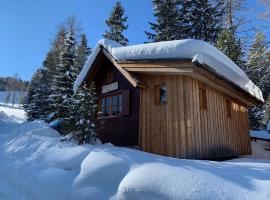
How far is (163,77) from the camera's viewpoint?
10.5 metres

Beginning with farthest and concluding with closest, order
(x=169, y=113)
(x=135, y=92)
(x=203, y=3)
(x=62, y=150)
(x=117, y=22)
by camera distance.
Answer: (x=117, y=22), (x=203, y=3), (x=135, y=92), (x=169, y=113), (x=62, y=150)

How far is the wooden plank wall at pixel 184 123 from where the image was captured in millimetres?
9391

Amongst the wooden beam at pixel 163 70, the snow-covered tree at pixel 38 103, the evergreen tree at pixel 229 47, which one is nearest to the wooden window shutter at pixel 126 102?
the wooden beam at pixel 163 70

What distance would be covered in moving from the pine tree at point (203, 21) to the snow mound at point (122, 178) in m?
22.7

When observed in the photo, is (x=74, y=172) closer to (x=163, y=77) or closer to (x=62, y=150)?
(x=62, y=150)

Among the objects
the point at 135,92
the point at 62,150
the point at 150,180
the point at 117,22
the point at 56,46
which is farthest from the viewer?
the point at 56,46

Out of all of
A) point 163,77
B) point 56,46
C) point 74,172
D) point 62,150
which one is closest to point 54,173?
point 74,172

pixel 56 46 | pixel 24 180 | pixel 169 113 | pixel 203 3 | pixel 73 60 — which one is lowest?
pixel 24 180

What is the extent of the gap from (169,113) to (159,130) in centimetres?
79

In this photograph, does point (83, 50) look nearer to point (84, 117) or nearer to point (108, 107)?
point (108, 107)

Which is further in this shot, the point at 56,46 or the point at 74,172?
the point at 56,46

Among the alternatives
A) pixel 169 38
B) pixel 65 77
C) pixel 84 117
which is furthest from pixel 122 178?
→ pixel 169 38

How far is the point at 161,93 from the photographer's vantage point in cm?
1067

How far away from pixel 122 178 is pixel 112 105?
25.5 ft
